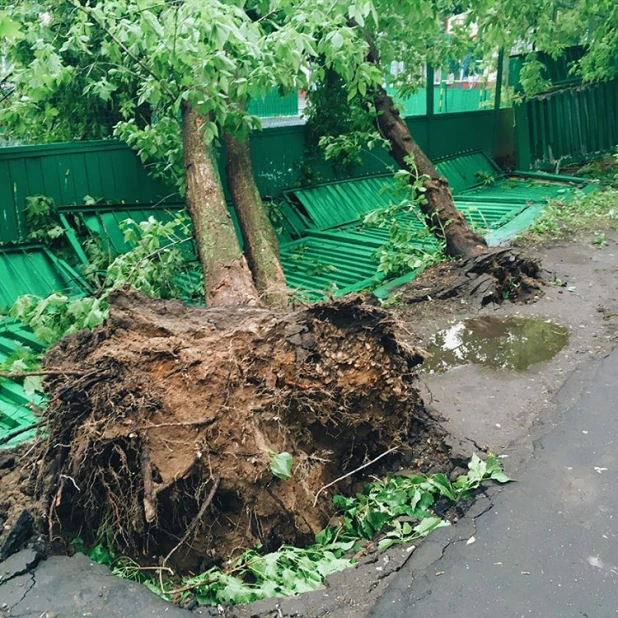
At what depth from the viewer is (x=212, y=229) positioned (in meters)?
5.68

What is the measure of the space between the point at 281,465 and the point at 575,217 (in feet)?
28.5

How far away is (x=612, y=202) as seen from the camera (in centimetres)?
1126

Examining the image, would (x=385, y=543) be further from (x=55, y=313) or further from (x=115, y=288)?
(x=55, y=313)

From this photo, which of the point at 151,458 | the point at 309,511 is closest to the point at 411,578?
the point at 309,511

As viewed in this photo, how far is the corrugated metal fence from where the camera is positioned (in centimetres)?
1473

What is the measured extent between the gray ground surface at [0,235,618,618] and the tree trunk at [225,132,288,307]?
80.2 inches

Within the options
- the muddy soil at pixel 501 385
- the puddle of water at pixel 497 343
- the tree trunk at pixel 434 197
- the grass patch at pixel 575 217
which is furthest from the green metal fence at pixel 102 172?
the puddle of water at pixel 497 343

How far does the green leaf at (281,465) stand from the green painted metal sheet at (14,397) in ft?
4.78

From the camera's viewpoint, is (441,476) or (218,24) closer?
(441,476)

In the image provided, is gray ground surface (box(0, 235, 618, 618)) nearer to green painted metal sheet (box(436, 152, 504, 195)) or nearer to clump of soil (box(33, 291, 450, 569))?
clump of soil (box(33, 291, 450, 569))

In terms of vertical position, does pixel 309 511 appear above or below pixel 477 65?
below

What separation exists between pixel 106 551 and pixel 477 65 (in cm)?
2803

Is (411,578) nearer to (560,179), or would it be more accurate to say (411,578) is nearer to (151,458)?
(151,458)

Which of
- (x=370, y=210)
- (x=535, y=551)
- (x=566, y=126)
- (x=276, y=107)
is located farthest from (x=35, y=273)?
(x=566, y=126)
